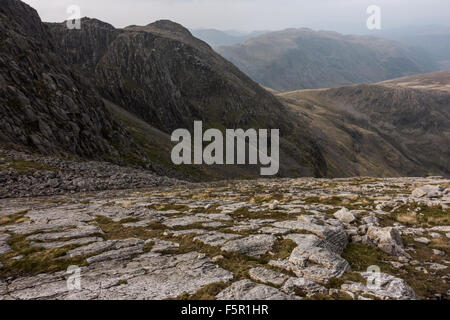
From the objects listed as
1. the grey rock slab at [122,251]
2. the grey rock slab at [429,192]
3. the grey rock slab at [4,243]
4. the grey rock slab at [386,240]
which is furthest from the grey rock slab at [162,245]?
the grey rock slab at [429,192]

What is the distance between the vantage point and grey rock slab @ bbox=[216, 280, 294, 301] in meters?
8.58

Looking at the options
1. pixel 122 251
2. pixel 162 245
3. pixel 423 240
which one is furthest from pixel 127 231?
pixel 423 240

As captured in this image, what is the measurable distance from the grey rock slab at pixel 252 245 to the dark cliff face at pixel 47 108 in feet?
148

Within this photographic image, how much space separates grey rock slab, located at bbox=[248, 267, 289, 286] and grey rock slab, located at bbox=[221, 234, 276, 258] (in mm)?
1738

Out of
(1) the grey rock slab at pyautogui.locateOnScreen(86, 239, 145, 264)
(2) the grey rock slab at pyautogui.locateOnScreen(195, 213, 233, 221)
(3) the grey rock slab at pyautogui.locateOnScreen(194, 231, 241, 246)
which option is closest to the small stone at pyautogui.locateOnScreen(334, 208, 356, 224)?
(2) the grey rock slab at pyautogui.locateOnScreen(195, 213, 233, 221)

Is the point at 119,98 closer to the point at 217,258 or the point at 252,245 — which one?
the point at 252,245

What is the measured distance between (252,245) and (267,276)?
3.02 meters

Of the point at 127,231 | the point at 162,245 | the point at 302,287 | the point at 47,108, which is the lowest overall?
the point at 127,231

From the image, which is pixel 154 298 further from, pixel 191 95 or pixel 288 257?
pixel 191 95

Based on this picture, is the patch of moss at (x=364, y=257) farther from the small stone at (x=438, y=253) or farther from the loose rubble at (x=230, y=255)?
the small stone at (x=438, y=253)

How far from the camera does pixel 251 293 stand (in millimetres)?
8781

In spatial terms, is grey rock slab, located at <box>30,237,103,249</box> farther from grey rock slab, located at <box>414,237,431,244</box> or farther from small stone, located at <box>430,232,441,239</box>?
small stone, located at <box>430,232,441,239</box>

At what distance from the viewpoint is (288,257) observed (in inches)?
453

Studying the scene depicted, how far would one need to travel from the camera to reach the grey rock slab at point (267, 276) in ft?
31.4
